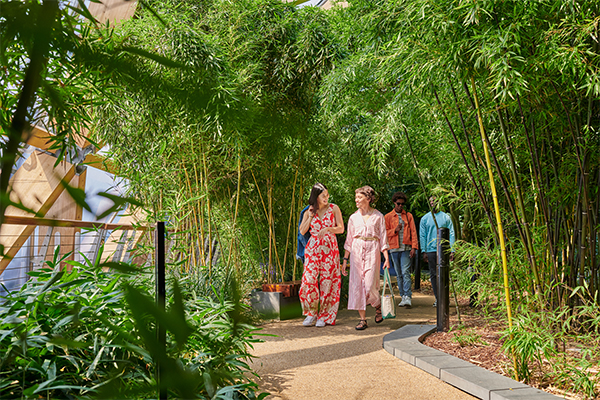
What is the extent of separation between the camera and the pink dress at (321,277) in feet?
17.7

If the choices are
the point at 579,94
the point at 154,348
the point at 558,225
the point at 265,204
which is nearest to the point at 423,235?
the point at 265,204

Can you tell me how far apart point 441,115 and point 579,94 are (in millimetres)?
1148

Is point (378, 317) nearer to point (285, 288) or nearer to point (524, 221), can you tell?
point (285, 288)

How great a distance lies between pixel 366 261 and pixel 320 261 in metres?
0.58

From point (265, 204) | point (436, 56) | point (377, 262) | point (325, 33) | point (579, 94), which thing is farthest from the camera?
point (265, 204)

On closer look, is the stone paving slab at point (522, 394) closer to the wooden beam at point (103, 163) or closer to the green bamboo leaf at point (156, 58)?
the wooden beam at point (103, 163)

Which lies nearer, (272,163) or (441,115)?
(441,115)

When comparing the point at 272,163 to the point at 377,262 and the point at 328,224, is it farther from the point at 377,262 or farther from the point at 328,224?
the point at 377,262

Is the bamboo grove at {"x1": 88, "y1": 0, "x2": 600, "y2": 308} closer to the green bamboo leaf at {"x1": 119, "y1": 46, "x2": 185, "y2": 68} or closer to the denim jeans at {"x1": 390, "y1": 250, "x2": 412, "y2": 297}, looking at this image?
the green bamboo leaf at {"x1": 119, "y1": 46, "x2": 185, "y2": 68}

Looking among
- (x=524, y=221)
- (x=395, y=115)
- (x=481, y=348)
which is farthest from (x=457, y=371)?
(x=395, y=115)

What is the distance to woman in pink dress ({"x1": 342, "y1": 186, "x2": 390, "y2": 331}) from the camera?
17.0ft

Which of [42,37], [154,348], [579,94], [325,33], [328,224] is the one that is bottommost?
[154,348]

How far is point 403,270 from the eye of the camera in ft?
22.0

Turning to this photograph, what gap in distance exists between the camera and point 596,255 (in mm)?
3465
